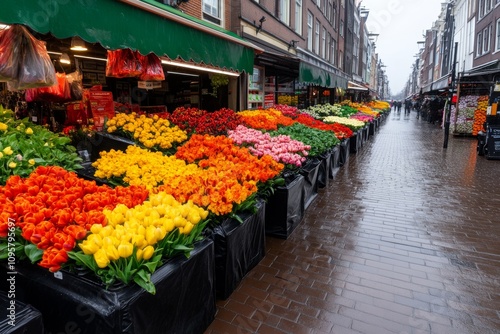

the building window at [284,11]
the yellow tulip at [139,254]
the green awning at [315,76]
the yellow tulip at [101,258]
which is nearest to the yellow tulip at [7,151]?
the yellow tulip at [101,258]

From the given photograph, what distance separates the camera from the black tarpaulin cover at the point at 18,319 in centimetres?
176

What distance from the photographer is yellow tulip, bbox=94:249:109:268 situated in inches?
78.5

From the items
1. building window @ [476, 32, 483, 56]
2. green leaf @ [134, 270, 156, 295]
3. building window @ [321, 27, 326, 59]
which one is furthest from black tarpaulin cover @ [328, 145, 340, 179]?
building window @ [476, 32, 483, 56]

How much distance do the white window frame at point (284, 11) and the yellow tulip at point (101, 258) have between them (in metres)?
16.6

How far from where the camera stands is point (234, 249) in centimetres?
335

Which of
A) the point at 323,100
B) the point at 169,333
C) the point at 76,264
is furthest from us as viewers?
the point at 323,100

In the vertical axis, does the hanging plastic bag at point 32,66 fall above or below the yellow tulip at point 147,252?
above

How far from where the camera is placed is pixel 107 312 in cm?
196

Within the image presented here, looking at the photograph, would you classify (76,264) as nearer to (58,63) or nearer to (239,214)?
(239,214)

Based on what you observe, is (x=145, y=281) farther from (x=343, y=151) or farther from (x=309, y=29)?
(x=309, y=29)

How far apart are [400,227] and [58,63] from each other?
6.70 meters

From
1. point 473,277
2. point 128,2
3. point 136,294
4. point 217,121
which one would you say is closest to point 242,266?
point 136,294

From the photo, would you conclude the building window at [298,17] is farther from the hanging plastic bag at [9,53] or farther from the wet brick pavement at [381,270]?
the hanging plastic bag at [9,53]

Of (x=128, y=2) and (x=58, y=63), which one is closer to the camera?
(x=128, y=2)
